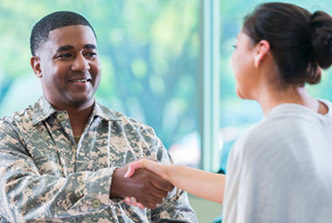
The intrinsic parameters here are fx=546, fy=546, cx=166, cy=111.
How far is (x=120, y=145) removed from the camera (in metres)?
2.49

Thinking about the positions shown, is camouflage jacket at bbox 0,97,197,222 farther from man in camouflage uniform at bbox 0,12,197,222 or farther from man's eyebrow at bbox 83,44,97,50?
man's eyebrow at bbox 83,44,97,50

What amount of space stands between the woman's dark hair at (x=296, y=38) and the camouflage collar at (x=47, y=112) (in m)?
1.08

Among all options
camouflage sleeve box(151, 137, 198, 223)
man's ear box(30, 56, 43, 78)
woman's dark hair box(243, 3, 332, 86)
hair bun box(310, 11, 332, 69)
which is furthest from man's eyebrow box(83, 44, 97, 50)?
hair bun box(310, 11, 332, 69)

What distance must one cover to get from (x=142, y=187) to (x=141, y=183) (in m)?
0.02

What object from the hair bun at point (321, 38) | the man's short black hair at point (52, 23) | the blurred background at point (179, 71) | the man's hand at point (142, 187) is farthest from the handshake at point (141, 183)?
the blurred background at point (179, 71)

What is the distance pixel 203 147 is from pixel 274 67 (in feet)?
8.72

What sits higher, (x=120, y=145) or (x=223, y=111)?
(x=120, y=145)

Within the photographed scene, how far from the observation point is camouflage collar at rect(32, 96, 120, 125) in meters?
2.45

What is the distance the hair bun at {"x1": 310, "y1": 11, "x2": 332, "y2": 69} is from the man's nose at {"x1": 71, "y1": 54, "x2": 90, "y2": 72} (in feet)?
3.69

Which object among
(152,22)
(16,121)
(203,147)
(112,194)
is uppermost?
(152,22)

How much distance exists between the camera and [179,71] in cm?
421

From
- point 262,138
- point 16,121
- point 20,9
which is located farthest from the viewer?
point 20,9

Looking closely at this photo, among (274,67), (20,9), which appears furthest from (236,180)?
(20,9)

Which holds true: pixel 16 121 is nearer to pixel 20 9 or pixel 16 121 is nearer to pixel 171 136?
pixel 20 9
